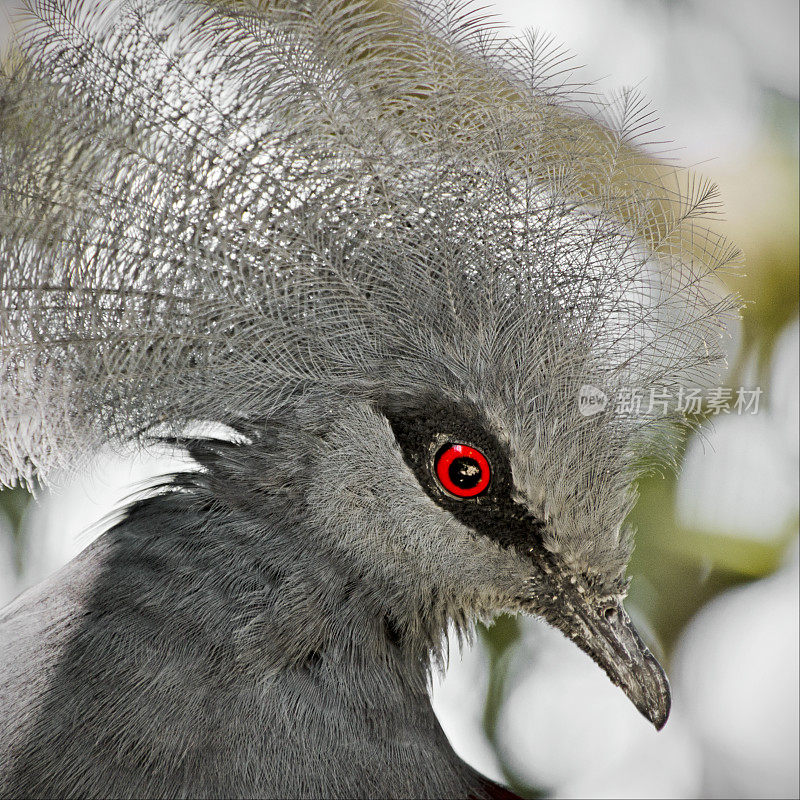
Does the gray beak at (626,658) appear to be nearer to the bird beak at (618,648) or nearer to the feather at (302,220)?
the bird beak at (618,648)

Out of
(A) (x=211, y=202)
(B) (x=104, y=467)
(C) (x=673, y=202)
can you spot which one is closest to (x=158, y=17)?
(A) (x=211, y=202)

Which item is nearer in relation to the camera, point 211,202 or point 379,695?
point 211,202

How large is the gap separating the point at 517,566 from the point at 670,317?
496 millimetres

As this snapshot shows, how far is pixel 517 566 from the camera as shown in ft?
4.45

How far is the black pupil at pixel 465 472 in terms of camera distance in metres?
1.30

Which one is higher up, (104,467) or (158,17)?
(158,17)

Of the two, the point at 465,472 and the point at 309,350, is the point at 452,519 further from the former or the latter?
the point at 309,350

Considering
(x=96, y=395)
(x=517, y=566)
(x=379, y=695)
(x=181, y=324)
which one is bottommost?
(x=379, y=695)

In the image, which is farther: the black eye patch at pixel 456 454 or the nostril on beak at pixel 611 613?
the nostril on beak at pixel 611 613

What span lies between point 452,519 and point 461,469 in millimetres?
87

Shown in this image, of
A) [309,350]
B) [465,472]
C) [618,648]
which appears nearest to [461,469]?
[465,472]

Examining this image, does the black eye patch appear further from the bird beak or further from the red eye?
the bird beak

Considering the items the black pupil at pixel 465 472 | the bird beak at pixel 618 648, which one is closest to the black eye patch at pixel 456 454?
the black pupil at pixel 465 472

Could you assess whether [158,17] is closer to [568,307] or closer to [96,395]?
[96,395]
